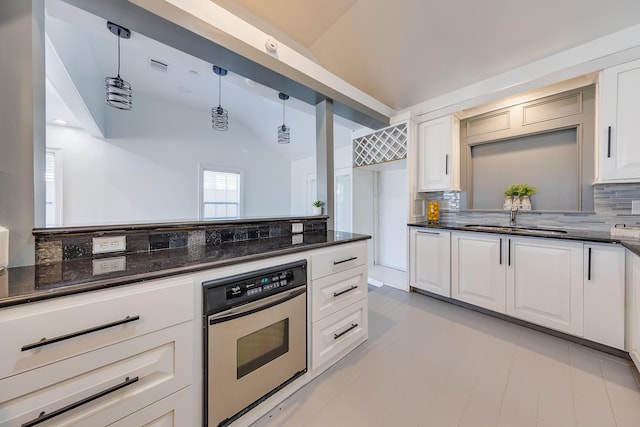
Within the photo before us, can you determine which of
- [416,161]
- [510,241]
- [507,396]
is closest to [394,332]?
[507,396]

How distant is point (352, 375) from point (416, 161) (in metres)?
2.65

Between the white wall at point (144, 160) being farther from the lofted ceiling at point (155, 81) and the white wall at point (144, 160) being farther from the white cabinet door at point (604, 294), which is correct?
the white cabinet door at point (604, 294)

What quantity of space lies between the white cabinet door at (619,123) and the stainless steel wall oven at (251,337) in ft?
8.80

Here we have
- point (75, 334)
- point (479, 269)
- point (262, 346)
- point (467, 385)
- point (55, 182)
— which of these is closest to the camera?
point (75, 334)

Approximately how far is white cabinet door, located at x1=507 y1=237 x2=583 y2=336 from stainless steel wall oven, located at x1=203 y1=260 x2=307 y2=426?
2.09 meters

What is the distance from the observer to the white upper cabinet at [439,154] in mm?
2838

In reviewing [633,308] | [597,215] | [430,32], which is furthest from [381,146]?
[633,308]

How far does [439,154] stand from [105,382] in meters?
3.41

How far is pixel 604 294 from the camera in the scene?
1737 millimetres

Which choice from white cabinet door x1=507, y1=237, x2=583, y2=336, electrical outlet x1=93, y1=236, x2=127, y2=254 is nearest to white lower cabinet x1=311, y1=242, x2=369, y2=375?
electrical outlet x1=93, y1=236, x2=127, y2=254

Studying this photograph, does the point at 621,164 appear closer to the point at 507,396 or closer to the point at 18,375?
the point at 507,396

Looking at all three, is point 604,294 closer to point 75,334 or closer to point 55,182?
point 75,334

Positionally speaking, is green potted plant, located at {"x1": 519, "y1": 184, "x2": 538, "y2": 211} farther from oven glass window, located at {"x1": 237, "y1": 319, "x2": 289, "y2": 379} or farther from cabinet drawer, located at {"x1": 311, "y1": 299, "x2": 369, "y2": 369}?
oven glass window, located at {"x1": 237, "y1": 319, "x2": 289, "y2": 379}

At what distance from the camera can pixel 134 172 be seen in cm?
412
